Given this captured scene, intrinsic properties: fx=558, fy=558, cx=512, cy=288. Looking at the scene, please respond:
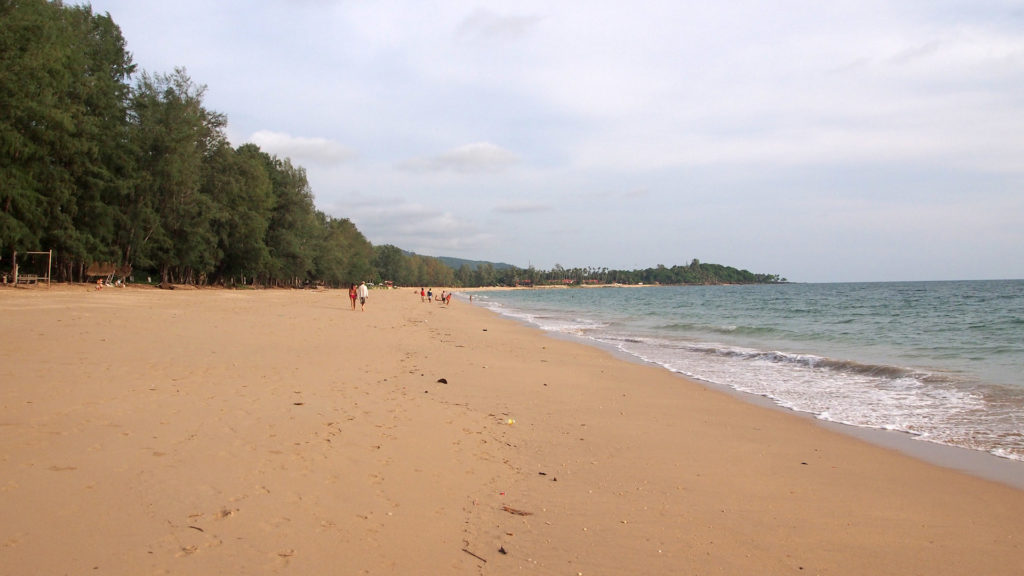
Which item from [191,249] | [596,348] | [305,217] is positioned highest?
[305,217]

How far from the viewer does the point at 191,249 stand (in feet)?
138

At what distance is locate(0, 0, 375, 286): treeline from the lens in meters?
26.2

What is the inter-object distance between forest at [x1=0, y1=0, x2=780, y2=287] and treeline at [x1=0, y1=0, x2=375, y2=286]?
8 cm

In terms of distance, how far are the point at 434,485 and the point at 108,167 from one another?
40152mm

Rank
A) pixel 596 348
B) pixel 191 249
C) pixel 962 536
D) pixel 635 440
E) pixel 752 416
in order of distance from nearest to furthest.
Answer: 1. pixel 962 536
2. pixel 635 440
3. pixel 752 416
4. pixel 596 348
5. pixel 191 249

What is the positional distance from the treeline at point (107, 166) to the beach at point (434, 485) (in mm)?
25162

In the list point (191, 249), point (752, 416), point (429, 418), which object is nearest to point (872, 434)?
point (752, 416)

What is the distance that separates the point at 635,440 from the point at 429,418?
2.45 metres

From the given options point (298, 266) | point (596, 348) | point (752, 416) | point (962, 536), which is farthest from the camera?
point (298, 266)

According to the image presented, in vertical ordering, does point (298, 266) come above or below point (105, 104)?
below

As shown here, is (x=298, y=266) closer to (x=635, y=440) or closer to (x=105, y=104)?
(x=105, y=104)

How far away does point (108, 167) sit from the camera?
34.9 metres

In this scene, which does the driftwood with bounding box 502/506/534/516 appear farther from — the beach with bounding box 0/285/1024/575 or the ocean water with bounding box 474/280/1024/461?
the ocean water with bounding box 474/280/1024/461

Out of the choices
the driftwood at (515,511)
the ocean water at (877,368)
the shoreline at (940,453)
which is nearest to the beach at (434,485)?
the driftwood at (515,511)
